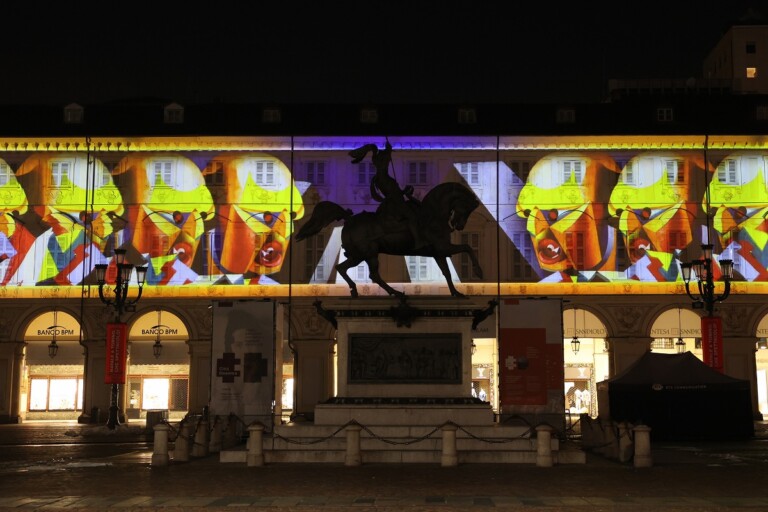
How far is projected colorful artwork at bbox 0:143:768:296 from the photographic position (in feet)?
170

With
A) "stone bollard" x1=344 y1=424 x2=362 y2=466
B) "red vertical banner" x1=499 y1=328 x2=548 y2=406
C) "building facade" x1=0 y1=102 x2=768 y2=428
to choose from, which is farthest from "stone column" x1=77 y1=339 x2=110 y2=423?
"stone bollard" x1=344 y1=424 x2=362 y2=466

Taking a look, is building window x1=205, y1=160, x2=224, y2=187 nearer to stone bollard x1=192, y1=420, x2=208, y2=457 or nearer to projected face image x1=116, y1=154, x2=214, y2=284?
projected face image x1=116, y1=154, x2=214, y2=284

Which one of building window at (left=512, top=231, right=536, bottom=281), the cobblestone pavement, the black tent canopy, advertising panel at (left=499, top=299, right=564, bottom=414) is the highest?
building window at (left=512, top=231, right=536, bottom=281)

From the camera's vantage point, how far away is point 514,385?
1158 inches

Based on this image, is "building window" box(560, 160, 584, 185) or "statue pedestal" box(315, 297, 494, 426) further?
"building window" box(560, 160, 584, 185)

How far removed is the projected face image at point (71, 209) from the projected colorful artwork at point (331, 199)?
48 millimetres

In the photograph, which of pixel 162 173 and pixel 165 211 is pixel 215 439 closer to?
pixel 165 211

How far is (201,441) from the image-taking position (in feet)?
84.4
